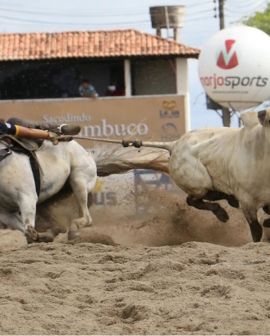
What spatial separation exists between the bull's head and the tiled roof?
73.8 ft

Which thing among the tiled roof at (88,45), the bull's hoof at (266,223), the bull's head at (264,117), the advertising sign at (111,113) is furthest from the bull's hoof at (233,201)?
the tiled roof at (88,45)

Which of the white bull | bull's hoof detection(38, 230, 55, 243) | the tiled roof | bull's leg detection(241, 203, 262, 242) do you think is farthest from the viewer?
the tiled roof

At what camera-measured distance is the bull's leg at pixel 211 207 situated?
10945mm

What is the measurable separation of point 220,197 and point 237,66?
11.1 metres

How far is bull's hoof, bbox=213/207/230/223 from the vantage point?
1094 cm

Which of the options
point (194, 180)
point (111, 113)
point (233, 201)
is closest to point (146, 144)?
point (194, 180)

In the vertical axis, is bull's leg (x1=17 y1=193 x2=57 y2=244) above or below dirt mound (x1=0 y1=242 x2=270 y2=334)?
below

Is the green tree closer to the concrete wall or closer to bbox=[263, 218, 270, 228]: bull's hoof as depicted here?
the concrete wall

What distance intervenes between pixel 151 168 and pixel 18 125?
2168 mm

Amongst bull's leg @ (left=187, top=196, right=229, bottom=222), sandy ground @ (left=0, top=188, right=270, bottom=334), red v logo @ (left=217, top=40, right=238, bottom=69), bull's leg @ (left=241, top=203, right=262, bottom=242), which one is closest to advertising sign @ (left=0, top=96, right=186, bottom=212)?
red v logo @ (left=217, top=40, right=238, bottom=69)

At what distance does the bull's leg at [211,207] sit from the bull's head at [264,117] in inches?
60.1

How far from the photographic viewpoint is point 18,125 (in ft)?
34.6

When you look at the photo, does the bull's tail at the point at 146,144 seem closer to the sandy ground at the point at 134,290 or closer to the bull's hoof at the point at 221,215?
the bull's hoof at the point at 221,215

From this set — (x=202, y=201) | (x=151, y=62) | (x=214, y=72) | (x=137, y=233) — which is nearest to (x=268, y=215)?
(x=202, y=201)
